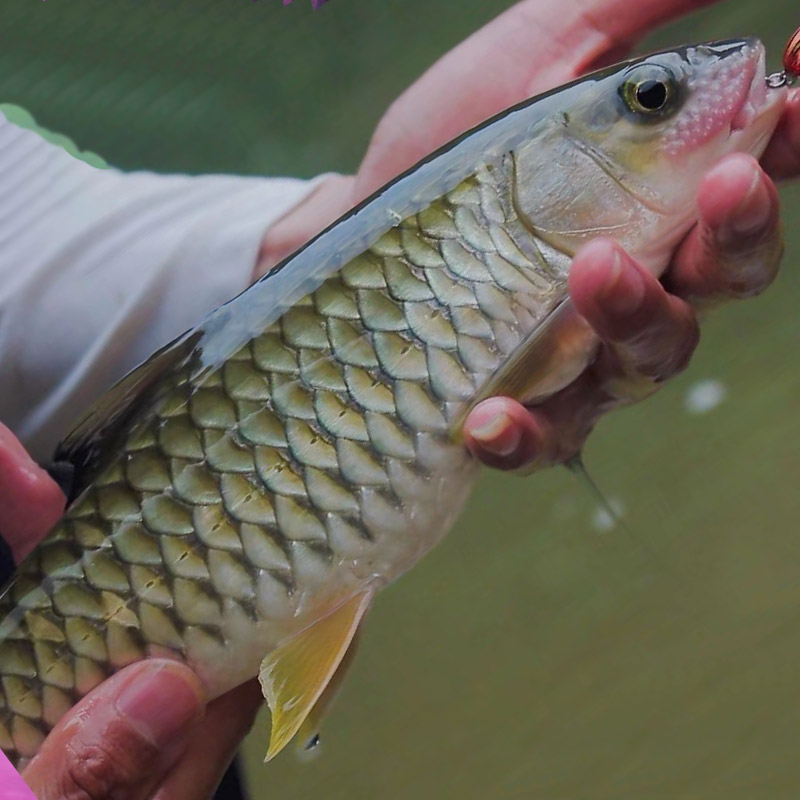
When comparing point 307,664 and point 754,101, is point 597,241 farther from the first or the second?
point 307,664

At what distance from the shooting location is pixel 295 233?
26.0 inches

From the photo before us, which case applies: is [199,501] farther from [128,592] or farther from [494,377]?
[494,377]

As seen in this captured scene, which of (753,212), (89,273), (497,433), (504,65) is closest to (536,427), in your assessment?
(497,433)

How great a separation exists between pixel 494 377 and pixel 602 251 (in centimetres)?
8

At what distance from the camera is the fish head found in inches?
18.6

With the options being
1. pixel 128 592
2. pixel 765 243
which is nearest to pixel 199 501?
pixel 128 592

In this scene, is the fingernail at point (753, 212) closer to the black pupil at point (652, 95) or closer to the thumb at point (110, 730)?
the black pupil at point (652, 95)

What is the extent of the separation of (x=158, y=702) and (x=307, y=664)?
76 millimetres

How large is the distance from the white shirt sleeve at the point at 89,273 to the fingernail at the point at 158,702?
214 millimetres

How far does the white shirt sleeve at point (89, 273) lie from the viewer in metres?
0.67

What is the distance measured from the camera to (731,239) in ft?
1.51

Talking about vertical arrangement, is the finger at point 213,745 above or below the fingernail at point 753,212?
below

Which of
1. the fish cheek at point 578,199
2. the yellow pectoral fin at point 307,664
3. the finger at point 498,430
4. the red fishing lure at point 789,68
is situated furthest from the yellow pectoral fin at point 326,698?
the red fishing lure at point 789,68

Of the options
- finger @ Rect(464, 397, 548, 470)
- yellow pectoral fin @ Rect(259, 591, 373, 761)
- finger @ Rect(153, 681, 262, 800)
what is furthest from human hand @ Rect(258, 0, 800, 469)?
finger @ Rect(153, 681, 262, 800)
